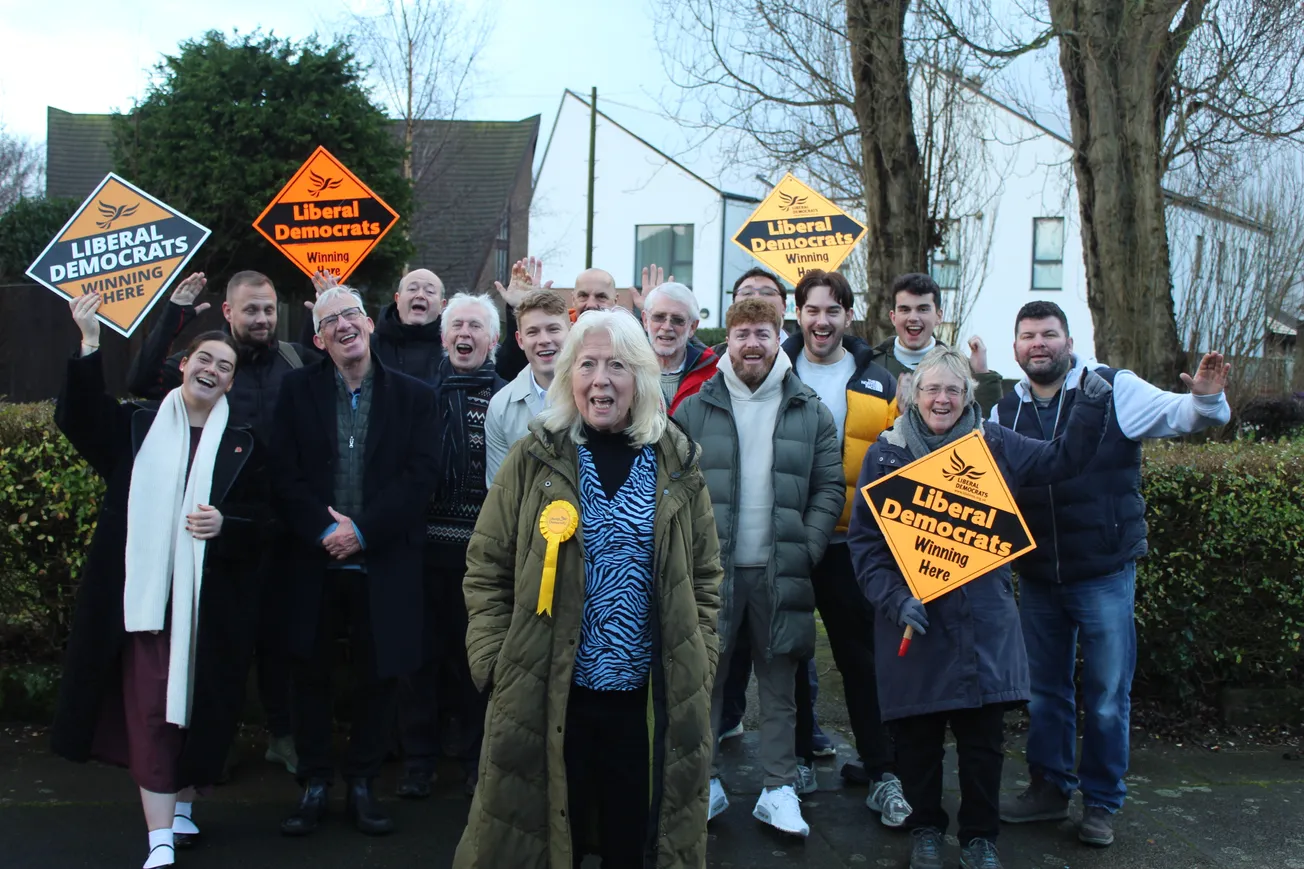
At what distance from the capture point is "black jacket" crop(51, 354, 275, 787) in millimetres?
4414

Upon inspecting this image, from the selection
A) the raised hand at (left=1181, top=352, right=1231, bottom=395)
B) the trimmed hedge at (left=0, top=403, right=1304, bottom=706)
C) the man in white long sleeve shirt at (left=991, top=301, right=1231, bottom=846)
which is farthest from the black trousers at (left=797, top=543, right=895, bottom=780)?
the trimmed hedge at (left=0, top=403, right=1304, bottom=706)

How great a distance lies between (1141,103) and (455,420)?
7.02 metres

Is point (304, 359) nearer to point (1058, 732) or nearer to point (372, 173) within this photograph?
point (1058, 732)

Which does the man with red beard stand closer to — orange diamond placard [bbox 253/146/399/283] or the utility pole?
orange diamond placard [bbox 253/146/399/283]

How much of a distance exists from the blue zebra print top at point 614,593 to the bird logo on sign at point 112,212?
3.60m

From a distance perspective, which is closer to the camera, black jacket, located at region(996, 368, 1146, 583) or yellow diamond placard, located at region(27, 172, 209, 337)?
black jacket, located at region(996, 368, 1146, 583)

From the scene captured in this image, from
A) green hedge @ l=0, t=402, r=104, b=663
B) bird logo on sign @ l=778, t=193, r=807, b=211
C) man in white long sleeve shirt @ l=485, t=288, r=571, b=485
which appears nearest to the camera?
man in white long sleeve shirt @ l=485, t=288, r=571, b=485

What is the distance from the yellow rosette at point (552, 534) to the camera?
3.51 meters

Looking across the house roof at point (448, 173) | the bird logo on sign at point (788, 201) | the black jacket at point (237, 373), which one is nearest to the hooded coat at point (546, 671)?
the black jacket at point (237, 373)

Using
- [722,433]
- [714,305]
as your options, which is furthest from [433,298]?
[714,305]

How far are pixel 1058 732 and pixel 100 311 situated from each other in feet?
16.5

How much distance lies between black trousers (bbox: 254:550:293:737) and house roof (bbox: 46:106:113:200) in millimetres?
29516

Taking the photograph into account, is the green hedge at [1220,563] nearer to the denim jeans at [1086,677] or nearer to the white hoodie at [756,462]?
the denim jeans at [1086,677]

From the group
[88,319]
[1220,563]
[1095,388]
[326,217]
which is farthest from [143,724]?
[1220,563]
